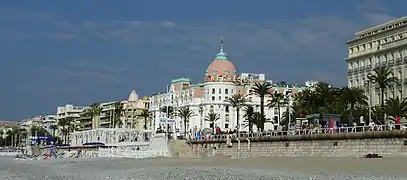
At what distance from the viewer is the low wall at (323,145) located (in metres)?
40.0

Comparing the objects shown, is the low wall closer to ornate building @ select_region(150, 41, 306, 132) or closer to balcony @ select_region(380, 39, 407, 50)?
balcony @ select_region(380, 39, 407, 50)

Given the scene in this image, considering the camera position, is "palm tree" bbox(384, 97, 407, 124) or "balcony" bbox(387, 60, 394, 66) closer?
"palm tree" bbox(384, 97, 407, 124)

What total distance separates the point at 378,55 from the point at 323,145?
5926cm

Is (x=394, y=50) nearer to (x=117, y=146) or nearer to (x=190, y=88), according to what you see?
(x=117, y=146)

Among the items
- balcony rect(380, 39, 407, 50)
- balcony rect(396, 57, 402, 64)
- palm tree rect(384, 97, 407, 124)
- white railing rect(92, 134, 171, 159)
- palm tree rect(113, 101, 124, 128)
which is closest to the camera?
palm tree rect(384, 97, 407, 124)

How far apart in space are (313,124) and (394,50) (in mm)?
46619

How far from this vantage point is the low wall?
40000mm

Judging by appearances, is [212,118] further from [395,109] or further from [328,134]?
[328,134]

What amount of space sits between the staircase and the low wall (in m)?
4.94

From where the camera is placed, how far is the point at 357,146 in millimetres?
43406

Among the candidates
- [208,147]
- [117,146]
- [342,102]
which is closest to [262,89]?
[342,102]

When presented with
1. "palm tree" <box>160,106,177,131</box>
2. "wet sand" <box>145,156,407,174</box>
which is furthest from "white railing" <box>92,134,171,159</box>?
"wet sand" <box>145,156,407,174</box>

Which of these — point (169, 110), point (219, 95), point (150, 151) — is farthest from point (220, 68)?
point (150, 151)

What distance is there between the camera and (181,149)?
2867 inches
